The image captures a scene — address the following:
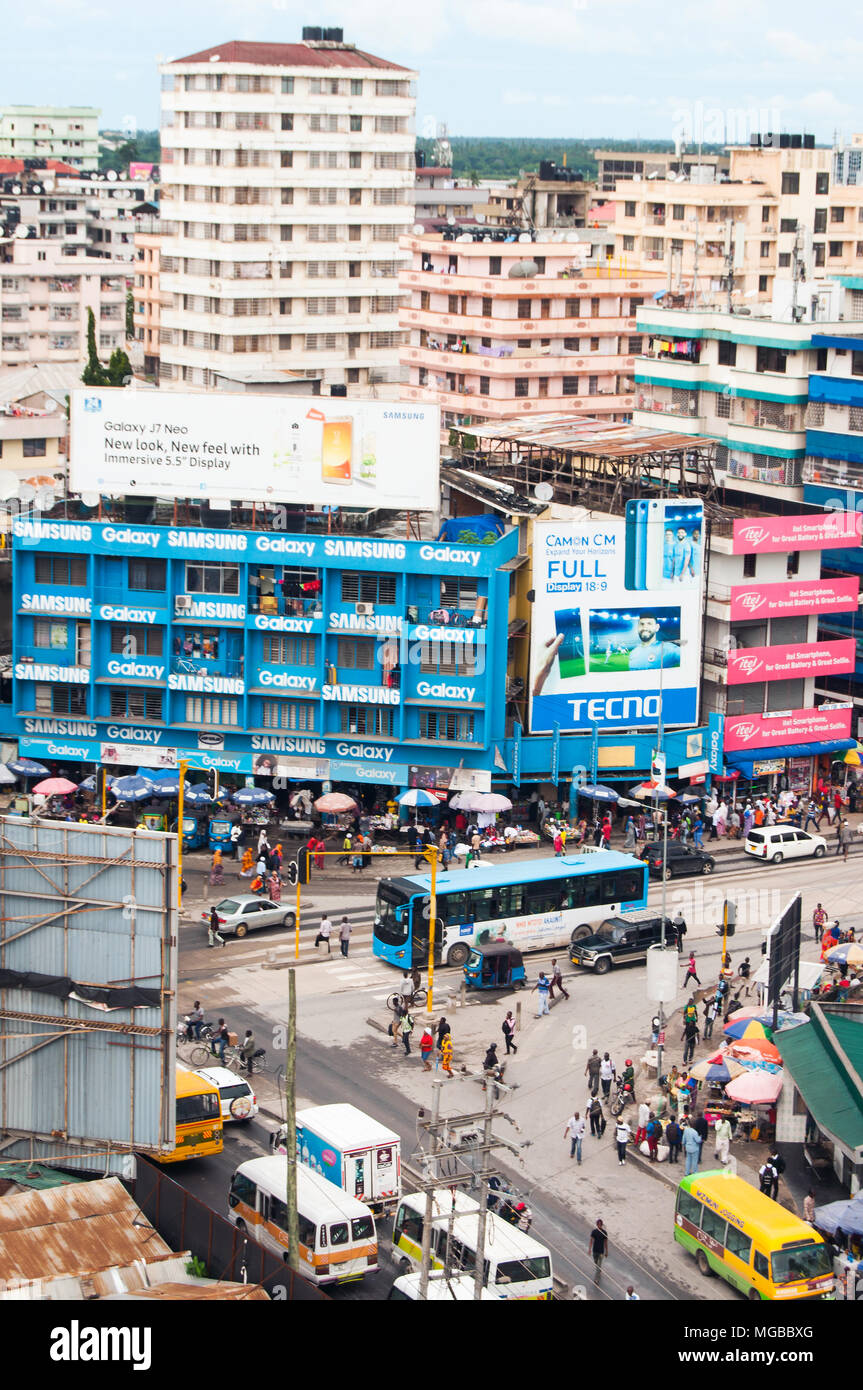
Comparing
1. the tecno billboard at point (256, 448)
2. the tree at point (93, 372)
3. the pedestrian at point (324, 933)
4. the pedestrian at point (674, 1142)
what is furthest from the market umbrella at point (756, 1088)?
the tree at point (93, 372)

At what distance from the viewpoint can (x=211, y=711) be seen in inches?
2463

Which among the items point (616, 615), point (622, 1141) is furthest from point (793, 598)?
point (622, 1141)

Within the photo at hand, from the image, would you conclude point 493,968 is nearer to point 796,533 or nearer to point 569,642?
point 569,642

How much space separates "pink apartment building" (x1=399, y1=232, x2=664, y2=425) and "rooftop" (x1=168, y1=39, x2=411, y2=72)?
1060 cm

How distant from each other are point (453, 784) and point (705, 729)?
9490 millimetres

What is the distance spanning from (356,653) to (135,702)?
8.02 meters

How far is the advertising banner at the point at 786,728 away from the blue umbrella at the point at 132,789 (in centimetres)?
2046

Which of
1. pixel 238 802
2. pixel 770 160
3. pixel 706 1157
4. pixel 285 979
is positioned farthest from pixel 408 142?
pixel 706 1157

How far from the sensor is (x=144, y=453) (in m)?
62.3

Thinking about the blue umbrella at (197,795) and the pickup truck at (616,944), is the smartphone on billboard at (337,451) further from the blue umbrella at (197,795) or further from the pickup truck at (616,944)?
the pickup truck at (616,944)

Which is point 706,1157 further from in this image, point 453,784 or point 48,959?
point 453,784

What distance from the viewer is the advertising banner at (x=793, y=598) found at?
6469 centimetres

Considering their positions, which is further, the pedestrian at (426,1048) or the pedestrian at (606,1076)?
the pedestrian at (426,1048)

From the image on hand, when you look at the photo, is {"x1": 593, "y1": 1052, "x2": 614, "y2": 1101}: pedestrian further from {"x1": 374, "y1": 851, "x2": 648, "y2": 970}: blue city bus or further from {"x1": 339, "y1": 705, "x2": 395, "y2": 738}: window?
{"x1": 339, "y1": 705, "x2": 395, "y2": 738}: window
